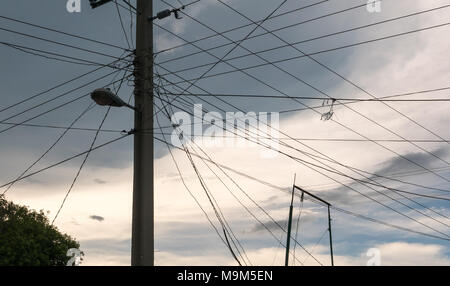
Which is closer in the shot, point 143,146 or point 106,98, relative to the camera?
point 143,146

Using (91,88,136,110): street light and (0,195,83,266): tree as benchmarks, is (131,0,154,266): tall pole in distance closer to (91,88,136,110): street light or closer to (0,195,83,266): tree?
(91,88,136,110): street light

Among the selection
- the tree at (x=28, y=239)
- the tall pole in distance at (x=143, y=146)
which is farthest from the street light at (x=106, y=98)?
the tree at (x=28, y=239)

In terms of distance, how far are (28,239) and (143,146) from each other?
34.5m

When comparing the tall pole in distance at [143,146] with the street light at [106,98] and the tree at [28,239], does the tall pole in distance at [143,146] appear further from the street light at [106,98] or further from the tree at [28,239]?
the tree at [28,239]

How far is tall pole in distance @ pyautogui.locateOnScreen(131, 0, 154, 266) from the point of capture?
12344 millimetres

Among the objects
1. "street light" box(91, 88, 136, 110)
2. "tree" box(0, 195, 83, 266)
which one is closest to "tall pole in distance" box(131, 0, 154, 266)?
"street light" box(91, 88, 136, 110)

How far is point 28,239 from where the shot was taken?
4309 centimetres

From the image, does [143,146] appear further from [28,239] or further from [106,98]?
[28,239]

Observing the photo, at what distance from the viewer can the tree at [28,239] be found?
41.5 m

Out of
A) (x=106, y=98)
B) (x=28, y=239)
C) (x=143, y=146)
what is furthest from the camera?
(x=28, y=239)

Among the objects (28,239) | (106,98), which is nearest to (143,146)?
(106,98)

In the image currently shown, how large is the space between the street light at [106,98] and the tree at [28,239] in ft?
106
